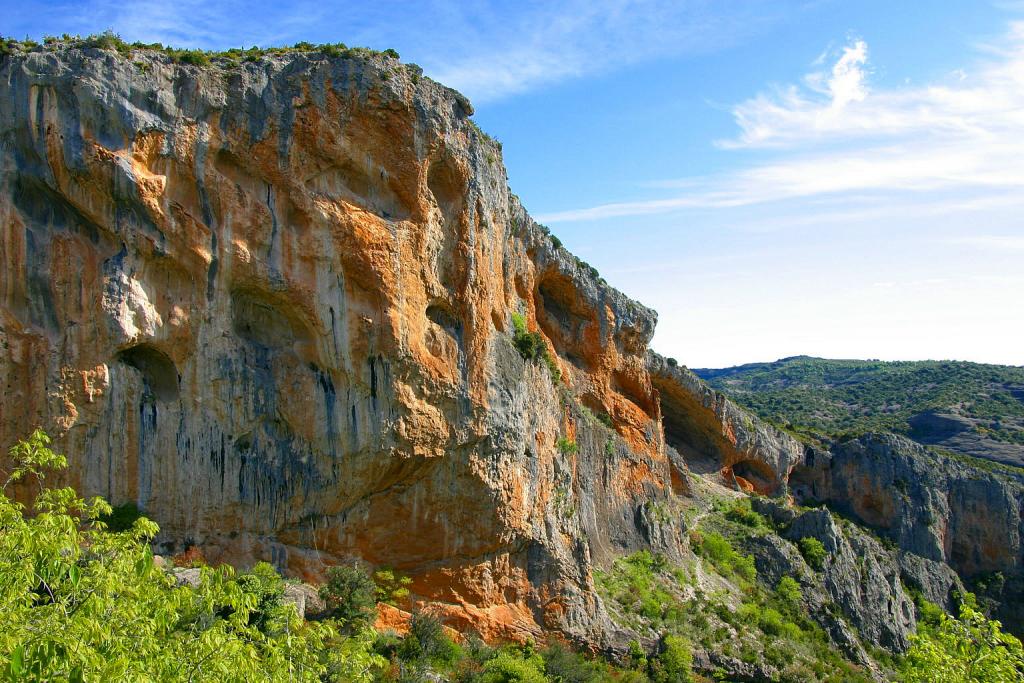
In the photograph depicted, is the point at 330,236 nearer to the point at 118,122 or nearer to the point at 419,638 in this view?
the point at 118,122

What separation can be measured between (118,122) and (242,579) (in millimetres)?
9954

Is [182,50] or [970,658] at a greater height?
[182,50]

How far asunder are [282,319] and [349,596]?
262 inches

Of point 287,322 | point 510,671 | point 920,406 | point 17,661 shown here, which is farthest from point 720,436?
point 920,406

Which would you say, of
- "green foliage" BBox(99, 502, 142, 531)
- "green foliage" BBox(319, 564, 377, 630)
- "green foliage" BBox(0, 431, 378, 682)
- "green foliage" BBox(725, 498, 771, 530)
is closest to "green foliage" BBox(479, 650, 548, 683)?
"green foliage" BBox(319, 564, 377, 630)

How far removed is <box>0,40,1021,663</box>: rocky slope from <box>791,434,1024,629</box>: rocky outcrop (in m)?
23.4

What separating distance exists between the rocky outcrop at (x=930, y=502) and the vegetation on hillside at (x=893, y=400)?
12.5 feet

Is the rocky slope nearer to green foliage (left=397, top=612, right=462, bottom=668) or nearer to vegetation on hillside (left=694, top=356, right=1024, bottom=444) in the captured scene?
green foliage (left=397, top=612, right=462, bottom=668)

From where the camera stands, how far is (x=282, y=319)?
67.7ft

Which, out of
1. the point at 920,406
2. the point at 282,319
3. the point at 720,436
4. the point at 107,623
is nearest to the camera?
the point at 107,623

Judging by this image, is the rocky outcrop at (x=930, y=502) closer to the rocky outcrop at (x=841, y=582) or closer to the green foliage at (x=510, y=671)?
the rocky outcrop at (x=841, y=582)

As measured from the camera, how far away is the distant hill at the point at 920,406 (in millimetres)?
58094

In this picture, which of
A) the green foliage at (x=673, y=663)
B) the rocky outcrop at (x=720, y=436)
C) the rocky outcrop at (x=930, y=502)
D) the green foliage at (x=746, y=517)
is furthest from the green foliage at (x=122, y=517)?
the rocky outcrop at (x=930, y=502)

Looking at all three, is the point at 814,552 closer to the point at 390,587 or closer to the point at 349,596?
the point at 390,587
